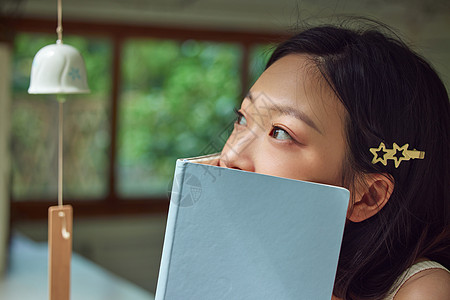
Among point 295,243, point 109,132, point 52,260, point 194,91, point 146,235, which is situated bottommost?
point 146,235

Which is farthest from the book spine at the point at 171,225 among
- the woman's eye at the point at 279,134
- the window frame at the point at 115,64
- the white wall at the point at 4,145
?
the window frame at the point at 115,64

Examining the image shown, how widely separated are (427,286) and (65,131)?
3.26 metres

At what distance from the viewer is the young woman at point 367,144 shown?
46cm

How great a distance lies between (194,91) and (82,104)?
78cm

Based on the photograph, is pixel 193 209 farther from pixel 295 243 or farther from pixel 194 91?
pixel 194 91

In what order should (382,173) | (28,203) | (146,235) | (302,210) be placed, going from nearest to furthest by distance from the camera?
(302,210) < (382,173) < (28,203) < (146,235)

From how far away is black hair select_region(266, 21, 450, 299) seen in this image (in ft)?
1.54

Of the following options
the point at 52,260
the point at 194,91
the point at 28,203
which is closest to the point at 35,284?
the point at 52,260

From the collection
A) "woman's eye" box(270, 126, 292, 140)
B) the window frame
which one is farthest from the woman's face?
the window frame

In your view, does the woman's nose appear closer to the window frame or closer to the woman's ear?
the woman's ear

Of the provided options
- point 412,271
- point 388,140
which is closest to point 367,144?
point 388,140

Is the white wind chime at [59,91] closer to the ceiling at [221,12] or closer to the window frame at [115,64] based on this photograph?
the ceiling at [221,12]

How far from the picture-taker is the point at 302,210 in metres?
0.38

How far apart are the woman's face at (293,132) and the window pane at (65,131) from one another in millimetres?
3080
